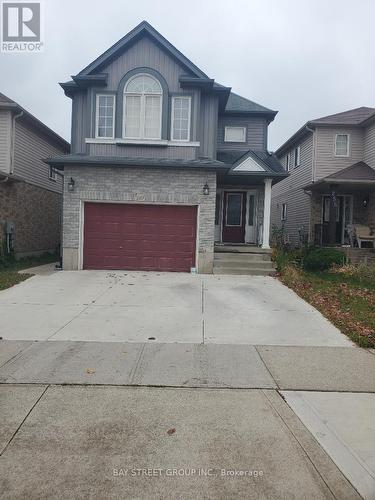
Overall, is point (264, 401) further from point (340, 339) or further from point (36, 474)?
point (340, 339)

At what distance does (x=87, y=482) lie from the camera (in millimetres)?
2803

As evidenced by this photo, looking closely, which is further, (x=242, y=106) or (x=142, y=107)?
(x=242, y=106)

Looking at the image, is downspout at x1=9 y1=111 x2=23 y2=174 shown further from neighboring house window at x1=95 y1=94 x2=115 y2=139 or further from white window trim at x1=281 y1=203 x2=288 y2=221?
white window trim at x1=281 y1=203 x2=288 y2=221

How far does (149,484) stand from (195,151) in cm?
1211

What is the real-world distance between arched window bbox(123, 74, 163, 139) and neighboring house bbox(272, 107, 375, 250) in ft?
22.9

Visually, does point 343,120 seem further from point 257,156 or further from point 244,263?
point 244,263

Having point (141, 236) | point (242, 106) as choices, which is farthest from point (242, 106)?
point (141, 236)

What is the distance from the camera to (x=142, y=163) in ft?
43.8

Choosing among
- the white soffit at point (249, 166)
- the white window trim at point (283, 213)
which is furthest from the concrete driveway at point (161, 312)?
the white window trim at point (283, 213)

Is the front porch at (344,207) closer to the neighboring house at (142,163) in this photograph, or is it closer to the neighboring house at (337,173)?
the neighboring house at (337,173)

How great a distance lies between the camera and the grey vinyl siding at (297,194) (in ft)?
63.7

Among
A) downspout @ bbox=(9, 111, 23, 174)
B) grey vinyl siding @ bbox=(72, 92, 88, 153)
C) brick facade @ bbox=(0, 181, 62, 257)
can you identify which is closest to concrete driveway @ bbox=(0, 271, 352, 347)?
grey vinyl siding @ bbox=(72, 92, 88, 153)

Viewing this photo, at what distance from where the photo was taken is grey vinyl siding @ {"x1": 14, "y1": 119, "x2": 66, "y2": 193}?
635 inches

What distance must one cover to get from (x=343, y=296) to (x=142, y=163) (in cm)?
729
